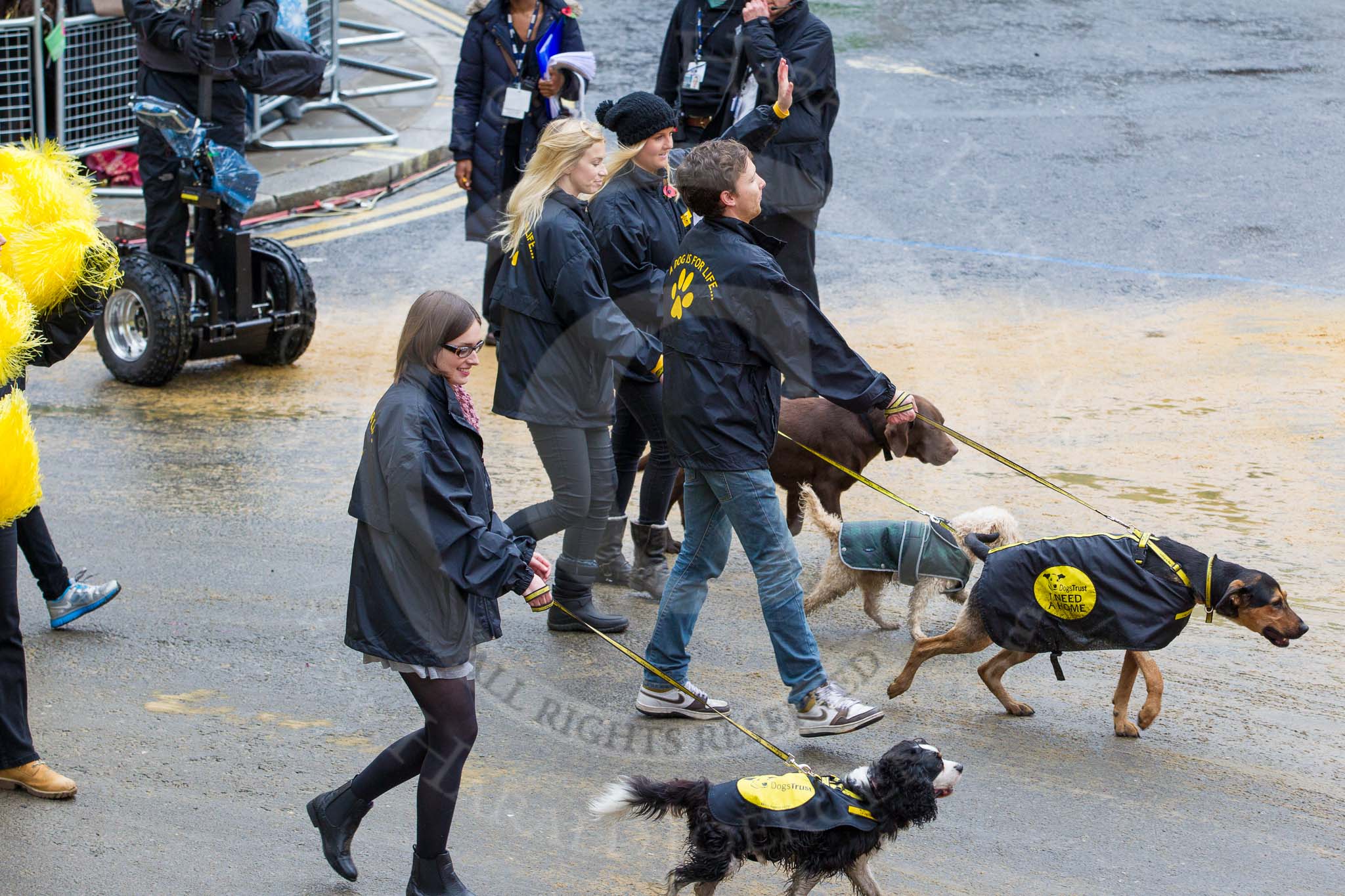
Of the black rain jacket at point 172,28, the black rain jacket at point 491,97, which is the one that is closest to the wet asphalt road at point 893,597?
the black rain jacket at point 491,97

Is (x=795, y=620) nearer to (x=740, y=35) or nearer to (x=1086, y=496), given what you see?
(x=1086, y=496)

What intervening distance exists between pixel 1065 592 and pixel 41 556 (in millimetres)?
3886

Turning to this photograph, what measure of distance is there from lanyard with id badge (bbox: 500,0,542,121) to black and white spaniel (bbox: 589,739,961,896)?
5.88 m

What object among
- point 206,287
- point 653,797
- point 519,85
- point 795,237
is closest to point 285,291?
point 206,287

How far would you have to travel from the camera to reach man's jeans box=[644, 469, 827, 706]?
194 inches

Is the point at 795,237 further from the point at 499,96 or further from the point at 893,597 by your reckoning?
the point at 893,597

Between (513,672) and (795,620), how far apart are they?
1235mm

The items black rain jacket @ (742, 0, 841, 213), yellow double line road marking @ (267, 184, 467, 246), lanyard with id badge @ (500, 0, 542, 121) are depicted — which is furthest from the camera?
yellow double line road marking @ (267, 184, 467, 246)

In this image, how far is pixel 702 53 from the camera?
830 centimetres

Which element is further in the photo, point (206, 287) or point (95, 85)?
point (95, 85)

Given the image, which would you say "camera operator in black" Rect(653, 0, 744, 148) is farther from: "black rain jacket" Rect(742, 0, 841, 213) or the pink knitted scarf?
the pink knitted scarf

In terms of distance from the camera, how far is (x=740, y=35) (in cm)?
796

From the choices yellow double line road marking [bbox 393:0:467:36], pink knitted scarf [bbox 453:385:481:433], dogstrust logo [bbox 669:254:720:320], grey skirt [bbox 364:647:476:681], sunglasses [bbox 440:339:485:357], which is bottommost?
yellow double line road marking [bbox 393:0:467:36]

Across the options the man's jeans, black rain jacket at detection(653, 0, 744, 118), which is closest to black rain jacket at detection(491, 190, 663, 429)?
the man's jeans
